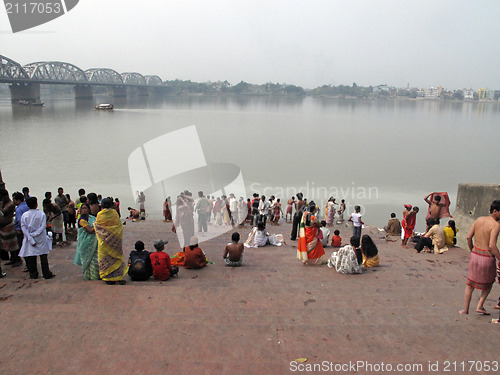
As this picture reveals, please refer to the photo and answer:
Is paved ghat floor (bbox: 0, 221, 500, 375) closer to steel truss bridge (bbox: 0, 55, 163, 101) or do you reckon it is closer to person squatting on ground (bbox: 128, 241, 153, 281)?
person squatting on ground (bbox: 128, 241, 153, 281)

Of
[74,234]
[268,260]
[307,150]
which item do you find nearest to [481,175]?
[307,150]

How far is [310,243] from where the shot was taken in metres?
6.28

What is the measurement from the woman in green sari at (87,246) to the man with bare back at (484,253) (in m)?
4.28

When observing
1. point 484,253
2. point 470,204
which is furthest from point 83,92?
point 484,253

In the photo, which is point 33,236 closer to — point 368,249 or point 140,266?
point 140,266

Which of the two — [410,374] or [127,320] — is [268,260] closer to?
[127,320]

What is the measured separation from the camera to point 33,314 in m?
4.02

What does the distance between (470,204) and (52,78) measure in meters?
117

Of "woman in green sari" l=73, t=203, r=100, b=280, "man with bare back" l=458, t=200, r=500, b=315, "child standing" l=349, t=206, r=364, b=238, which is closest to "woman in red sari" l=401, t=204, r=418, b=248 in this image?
"child standing" l=349, t=206, r=364, b=238

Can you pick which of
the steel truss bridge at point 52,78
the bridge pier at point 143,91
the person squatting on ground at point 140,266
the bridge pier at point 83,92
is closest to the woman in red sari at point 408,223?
the person squatting on ground at point 140,266

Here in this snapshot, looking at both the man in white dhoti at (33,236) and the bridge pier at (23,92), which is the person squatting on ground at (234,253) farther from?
the bridge pier at (23,92)

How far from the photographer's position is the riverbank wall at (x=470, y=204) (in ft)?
24.2

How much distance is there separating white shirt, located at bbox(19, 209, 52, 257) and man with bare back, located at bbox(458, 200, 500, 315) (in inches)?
192

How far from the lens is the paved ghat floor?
3.27 m
